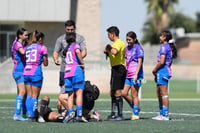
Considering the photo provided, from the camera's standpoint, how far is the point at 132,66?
15344mm

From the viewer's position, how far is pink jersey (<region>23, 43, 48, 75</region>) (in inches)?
576

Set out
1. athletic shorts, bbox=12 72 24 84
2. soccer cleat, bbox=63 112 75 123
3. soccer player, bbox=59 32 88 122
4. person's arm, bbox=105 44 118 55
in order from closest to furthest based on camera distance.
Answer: soccer cleat, bbox=63 112 75 123
soccer player, bbox=59 32 88 122
person's arm, bbox=105 44 118 55
athletic shorts, bbox=12 72 24 84

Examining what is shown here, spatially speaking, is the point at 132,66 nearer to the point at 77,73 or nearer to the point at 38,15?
the point at 77,73

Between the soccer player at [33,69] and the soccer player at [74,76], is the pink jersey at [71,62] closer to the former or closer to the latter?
the soccer player at [74,76]

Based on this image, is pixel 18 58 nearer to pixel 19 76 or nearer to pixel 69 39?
pixel 19 76

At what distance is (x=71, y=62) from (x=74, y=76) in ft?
0.99

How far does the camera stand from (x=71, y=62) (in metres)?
14.3

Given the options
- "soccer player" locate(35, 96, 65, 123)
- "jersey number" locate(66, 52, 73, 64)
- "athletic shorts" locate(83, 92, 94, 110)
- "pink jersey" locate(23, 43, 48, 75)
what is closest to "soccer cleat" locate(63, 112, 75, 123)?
"soccer player" locate(35, 96, 65, 123)

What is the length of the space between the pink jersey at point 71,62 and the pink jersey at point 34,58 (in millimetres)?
677

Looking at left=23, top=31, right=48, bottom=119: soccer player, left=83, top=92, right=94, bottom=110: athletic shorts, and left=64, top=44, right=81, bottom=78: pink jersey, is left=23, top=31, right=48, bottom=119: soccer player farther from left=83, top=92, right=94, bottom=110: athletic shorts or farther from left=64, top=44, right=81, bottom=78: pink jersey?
left=83, top=92, right=94, bottom=110: athletic shorts

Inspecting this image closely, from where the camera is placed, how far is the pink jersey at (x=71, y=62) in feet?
46.8

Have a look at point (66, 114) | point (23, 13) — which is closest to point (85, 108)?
point (66, 114)

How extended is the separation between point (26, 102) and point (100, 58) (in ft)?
61.5

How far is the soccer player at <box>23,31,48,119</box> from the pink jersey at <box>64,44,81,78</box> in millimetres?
662
